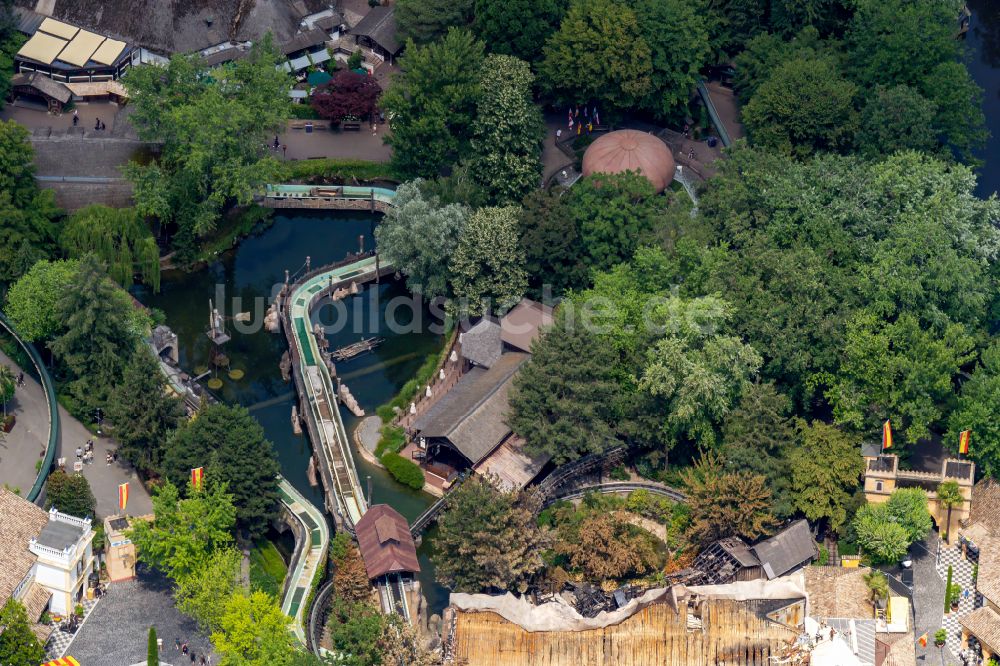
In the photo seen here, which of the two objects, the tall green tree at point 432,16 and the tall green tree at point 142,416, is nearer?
the tall green tree at point 142,416

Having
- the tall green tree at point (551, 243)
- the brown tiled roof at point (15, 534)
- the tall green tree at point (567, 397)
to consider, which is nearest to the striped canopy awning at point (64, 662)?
the brown tiled roof at point (15, 534)

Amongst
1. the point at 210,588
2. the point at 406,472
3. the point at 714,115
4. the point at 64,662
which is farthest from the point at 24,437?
the point at 714,115

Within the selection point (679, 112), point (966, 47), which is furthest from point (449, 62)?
point (966, 47)

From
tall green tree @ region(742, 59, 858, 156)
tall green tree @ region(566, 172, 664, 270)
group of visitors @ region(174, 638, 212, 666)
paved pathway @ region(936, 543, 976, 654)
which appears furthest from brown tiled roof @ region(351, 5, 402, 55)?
paved pathway @ region(936, 543, 976, 654)

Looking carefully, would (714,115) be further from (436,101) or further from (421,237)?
(421,237)

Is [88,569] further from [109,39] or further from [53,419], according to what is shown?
[109,39]

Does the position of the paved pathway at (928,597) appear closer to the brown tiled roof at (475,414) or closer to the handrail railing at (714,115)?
the brown tiled roof at (475,414)
